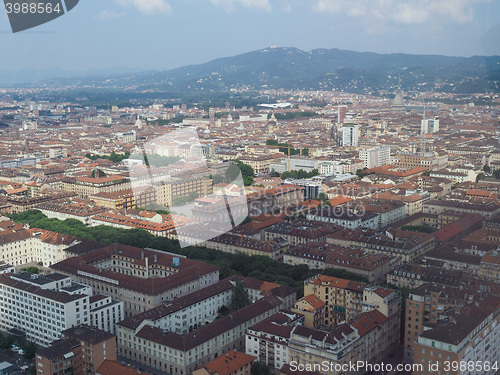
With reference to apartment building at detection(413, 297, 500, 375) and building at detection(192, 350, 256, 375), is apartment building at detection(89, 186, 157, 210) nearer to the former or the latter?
building at detection(192, 350, 256, 375)

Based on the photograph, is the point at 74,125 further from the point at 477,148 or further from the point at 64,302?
the point at 64,302

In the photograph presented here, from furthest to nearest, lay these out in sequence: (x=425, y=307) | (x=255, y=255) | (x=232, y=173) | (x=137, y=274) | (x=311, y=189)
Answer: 1. (x=232, y=173)
2. (x=311, y=189)
3. (x=255, y=255)
4. (x=137, y=274)
5. (x=425, y=307)

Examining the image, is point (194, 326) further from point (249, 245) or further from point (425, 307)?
point (425, 307)

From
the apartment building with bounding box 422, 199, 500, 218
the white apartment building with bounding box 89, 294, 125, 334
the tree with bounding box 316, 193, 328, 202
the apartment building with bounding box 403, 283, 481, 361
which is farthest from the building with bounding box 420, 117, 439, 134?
the white apartment building with bounding box 89, 294, 125, 334

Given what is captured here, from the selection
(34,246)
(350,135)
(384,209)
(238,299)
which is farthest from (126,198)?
(350,135)

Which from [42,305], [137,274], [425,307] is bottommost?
[137,274]

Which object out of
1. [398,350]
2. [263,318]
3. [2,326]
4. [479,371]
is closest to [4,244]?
[2,326]

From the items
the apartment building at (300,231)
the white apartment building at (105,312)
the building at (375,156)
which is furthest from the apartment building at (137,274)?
the building at (375,156)
